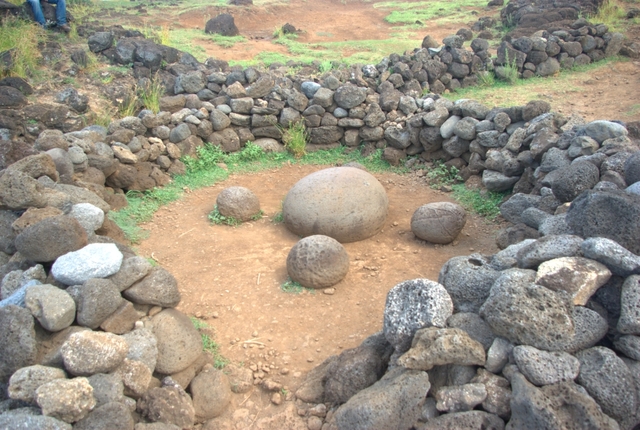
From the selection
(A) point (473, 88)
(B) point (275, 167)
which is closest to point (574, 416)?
(B) point (275, 167)

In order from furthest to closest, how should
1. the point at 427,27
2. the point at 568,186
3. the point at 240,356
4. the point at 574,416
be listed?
the point at 427,27
the point at 568,186
the point at 240,356
the point at 574,416

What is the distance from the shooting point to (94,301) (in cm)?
360

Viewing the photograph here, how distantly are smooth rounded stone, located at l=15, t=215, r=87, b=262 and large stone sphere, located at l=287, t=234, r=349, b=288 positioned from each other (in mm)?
2116

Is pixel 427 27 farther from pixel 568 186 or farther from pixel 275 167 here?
pixel 568 186

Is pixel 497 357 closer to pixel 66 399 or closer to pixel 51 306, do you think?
pixel 66 399

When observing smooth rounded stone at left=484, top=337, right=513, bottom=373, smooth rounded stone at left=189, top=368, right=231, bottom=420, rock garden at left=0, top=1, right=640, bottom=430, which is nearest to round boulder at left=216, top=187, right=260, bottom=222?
rock garden at left=0, top=1, right=640, bottom=430

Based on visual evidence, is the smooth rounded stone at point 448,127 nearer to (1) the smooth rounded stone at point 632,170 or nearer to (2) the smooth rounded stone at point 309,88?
(2) the smooth rounded stone at point 309,88

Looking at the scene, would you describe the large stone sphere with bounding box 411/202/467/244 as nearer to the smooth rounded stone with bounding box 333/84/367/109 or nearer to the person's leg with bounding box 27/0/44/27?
the smooth rounded stone with bounding box 333/84/367/109

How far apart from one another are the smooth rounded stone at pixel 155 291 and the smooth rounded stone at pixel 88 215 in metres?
1.03

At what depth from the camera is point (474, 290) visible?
353 centimetres

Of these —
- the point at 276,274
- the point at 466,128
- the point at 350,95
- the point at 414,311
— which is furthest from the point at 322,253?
the point at 350,95

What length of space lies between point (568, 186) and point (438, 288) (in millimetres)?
2307

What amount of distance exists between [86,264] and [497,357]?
9.14 ft

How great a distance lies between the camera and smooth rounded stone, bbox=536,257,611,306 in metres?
3.07
